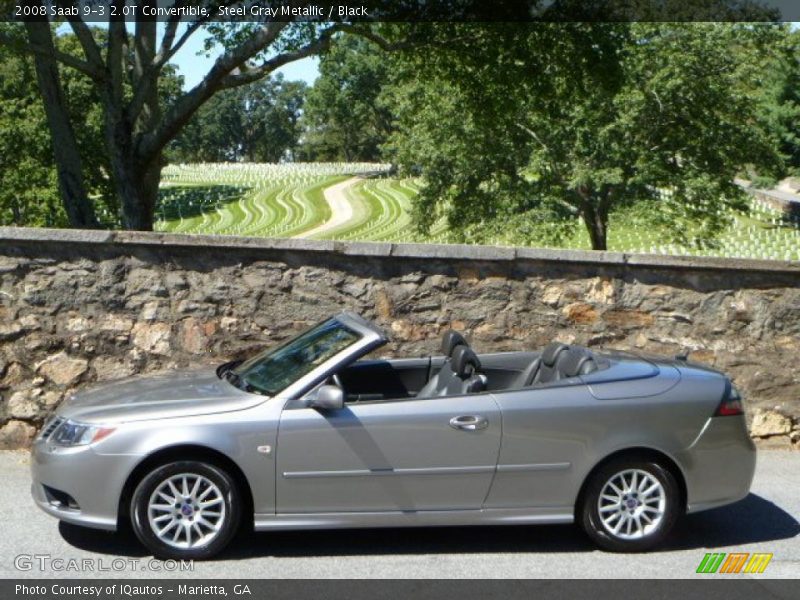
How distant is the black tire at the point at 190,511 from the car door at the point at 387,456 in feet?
0.93

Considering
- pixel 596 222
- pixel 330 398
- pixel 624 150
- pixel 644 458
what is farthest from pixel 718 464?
pixel 596 222

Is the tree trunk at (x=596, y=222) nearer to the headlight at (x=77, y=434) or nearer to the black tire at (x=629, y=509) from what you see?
the black tire at (x=629, y=509)

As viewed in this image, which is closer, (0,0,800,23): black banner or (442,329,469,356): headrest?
(442,329,469,356): headrest

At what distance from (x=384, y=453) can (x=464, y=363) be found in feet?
3.00

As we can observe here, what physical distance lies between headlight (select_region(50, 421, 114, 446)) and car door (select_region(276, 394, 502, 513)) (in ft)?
3.16

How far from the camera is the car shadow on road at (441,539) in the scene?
6.21 meters

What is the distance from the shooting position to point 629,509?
629 cm

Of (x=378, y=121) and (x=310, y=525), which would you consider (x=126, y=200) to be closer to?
(x=310, y=525)

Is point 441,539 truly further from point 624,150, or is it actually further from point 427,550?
point 624,150

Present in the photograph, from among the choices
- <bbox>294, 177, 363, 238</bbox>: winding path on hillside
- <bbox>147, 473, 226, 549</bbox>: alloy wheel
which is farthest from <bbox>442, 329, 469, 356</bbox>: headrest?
<bbox>294, 177, 363, 238</bbox>: winding path on hillside

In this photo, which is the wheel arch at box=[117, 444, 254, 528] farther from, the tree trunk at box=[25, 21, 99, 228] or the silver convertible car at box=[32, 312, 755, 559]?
the tree trunk at box=[25, 21, 99, 228]

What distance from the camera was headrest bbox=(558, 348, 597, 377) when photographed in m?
6.55

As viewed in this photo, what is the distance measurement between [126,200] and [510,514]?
9902 mm

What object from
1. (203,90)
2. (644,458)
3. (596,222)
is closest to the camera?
(644,458)
